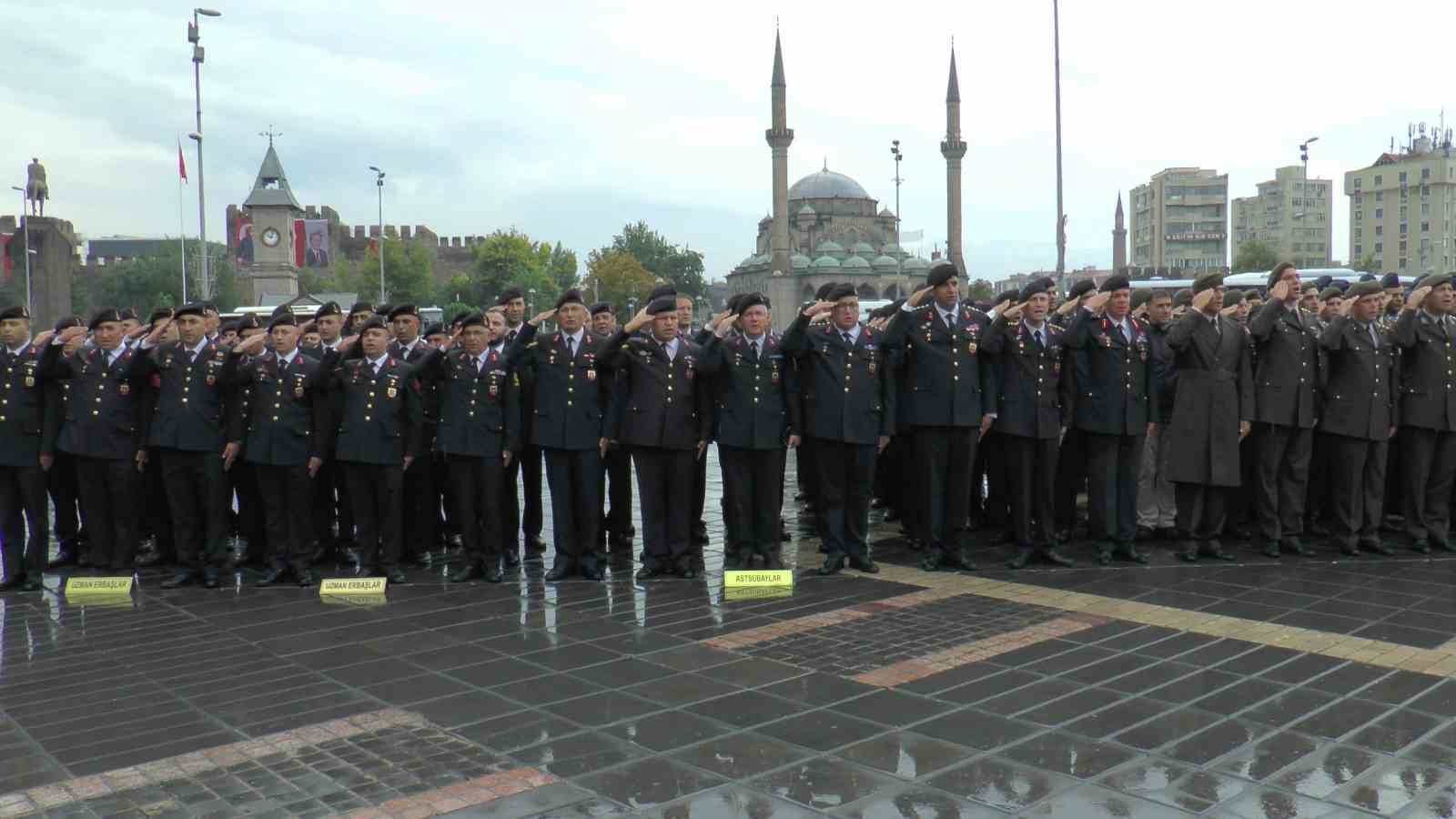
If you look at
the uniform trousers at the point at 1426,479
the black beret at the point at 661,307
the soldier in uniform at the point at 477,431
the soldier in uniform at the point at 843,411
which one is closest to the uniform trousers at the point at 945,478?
the soldier in uniform at the point at 843,411

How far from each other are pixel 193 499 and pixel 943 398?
5378 mm

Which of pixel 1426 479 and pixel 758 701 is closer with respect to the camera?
pixel 758 701

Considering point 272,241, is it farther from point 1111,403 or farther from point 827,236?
point 1111,403

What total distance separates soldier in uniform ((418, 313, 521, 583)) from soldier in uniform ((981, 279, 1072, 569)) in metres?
3.40

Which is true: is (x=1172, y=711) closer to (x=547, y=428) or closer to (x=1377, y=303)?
(x=547, y=428)

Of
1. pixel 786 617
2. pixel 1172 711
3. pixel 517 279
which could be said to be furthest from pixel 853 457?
pixel 517 279

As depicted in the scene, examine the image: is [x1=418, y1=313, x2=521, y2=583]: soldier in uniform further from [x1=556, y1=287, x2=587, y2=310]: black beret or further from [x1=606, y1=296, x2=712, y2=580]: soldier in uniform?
[x1=606, y1=296, x2=712, y2=580]: soldier in uniform

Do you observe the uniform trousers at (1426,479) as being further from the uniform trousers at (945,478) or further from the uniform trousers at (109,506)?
the uniform trousers at (109,506)

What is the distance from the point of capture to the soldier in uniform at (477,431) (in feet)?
26.7

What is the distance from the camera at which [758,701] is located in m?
5.16

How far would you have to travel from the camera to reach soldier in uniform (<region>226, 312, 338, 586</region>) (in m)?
8.20

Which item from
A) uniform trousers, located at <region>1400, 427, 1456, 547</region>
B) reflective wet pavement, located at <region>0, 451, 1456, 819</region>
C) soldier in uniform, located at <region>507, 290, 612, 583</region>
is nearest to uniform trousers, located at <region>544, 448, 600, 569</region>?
soldier in uniform, located at <region>507, 290, 612, 583</region>

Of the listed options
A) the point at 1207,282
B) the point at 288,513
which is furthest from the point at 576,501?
the point at 1207,282

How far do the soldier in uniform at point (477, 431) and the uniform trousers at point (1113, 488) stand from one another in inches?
163
